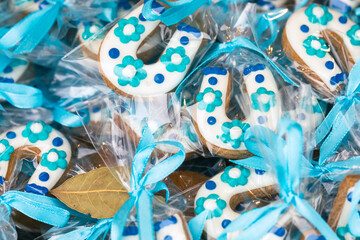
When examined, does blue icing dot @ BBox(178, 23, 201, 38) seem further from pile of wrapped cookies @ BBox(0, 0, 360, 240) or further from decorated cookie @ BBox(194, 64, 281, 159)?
decorated cookie @ BBox(194, 64, 281, 159)

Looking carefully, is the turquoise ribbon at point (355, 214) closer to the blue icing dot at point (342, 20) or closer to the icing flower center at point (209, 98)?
the icing flower center at point (209, 98)

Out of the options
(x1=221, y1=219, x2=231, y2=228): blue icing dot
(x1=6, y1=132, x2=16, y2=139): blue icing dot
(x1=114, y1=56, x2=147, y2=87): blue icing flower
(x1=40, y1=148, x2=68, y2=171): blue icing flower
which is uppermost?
(x1=114, y1=56, x2=147, y2=87): blue icing flower

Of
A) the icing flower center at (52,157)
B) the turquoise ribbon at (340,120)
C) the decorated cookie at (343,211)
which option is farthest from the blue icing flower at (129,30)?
the decorated cookie at (343,211)

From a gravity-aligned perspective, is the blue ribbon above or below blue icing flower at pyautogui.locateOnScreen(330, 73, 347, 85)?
above

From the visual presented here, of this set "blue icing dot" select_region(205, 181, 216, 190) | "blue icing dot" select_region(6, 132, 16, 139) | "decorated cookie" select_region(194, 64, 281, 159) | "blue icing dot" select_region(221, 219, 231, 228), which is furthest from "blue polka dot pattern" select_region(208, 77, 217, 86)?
"blue icing dot" select_region(6, 132, 16, 139)

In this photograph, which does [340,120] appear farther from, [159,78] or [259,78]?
[159,78]

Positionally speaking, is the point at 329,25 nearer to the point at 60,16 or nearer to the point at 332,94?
the point at 332,94
